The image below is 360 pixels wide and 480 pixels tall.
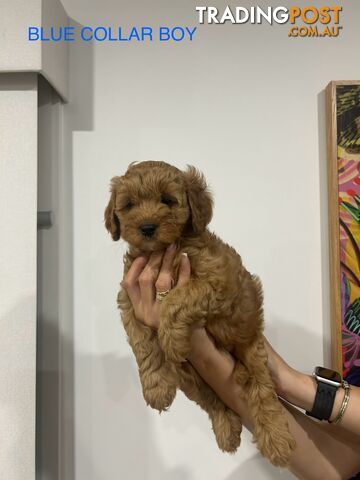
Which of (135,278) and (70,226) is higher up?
(70,226)

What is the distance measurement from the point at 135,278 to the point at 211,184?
3.44 ft

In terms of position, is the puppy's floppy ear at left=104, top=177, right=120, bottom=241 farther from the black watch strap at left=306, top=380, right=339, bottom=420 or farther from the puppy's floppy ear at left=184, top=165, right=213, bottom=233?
the black watch strap at left=306, top=380, right=339, bottom=420

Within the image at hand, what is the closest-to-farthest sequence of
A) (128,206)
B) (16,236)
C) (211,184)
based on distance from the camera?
(128,206), (16,236), (211,184)

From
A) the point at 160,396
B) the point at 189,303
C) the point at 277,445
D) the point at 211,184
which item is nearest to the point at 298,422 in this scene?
the point at 277,445

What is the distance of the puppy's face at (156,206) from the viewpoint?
1.42 m

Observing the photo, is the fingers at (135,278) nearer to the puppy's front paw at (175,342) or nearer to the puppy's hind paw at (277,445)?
the puppy's front paw at (175,342)

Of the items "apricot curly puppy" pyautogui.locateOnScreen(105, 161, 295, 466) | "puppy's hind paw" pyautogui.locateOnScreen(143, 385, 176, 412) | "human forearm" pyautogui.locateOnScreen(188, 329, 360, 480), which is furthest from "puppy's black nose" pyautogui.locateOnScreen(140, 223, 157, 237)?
"puppy's hind paw" pyautogui.locateOnScreen(143, 385, 176, 412)

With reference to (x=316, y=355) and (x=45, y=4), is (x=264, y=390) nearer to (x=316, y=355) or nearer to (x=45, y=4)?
(x=316, y=355)

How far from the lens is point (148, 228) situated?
1.40 meters

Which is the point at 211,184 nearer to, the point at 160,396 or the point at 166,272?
the point at 166,272

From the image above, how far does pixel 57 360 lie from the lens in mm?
2426

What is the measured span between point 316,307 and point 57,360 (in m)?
1.39

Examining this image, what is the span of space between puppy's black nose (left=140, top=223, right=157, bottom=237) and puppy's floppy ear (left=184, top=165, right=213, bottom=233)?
0.51ft

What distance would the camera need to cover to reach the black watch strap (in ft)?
5.76
